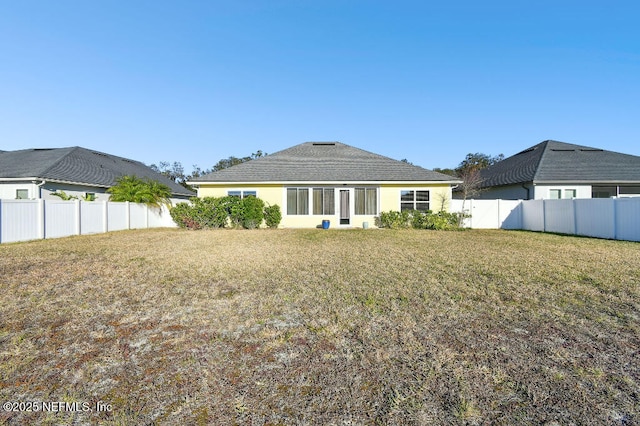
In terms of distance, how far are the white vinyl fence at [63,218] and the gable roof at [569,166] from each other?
23.1 m

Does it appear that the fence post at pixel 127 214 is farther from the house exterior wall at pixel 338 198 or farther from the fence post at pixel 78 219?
the house exterior wall at pixel 338 198

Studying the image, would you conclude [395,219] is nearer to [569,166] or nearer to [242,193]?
[242,193]

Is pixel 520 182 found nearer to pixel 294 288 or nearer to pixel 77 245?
pixel 294 288

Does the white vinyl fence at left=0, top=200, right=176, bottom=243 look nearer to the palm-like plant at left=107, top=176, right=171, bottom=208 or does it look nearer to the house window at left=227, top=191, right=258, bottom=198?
the palm-like plant at left=107, top=176, right=171, bottom=208

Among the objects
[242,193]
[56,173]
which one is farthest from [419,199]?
[56,173]

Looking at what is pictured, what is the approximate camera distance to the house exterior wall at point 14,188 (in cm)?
1598

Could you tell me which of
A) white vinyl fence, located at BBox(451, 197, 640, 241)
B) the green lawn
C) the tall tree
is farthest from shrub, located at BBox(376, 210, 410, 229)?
the tall tree

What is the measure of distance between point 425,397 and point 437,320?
168 centimetres

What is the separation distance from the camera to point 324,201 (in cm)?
1748

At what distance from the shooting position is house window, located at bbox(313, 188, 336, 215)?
57.4 ft

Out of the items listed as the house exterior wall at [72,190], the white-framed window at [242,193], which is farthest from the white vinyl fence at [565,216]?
the house exterior wall at [72,190]

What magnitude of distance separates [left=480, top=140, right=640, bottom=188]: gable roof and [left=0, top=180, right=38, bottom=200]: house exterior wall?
27.2 meters

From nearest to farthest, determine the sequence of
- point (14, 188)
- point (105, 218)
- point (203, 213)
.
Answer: point (105, 218)
point (14, 188)
point (203, 213)

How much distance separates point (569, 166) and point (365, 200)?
13.3m
